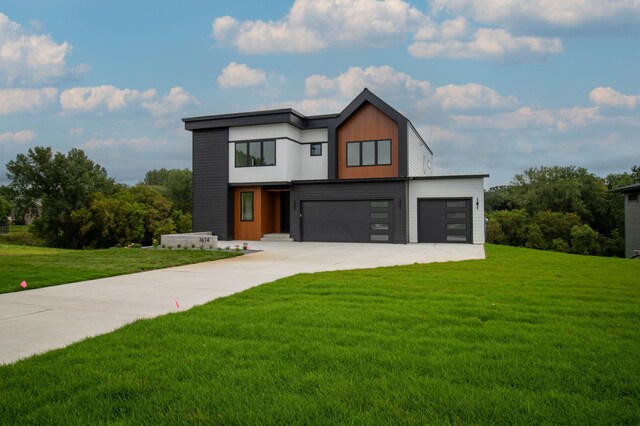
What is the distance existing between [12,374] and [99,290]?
4479 millimetres

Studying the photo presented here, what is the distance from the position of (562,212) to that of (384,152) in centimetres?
3429

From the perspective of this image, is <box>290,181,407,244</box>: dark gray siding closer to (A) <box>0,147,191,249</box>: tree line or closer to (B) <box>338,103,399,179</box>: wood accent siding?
(B) <box>338,103,399,179</box>: wood accent siding

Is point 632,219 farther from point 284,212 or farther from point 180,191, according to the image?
point 180,191

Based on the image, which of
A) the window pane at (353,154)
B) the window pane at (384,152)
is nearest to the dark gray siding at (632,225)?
the window pane at (384,152)

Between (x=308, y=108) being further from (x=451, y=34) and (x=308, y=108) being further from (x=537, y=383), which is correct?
(x=537, y=383)

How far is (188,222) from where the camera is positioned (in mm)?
44094

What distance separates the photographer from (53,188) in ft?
134

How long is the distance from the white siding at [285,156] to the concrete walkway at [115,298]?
9761 millimetres

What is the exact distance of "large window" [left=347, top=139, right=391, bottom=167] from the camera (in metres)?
21.3

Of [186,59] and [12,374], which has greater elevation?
[186,59]

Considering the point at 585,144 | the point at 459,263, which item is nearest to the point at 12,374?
the point at 459,263

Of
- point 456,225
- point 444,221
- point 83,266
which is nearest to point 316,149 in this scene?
point 444,221

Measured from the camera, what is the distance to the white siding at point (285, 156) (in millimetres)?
21422

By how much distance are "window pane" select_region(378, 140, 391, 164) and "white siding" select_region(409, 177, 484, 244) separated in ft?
5.98
